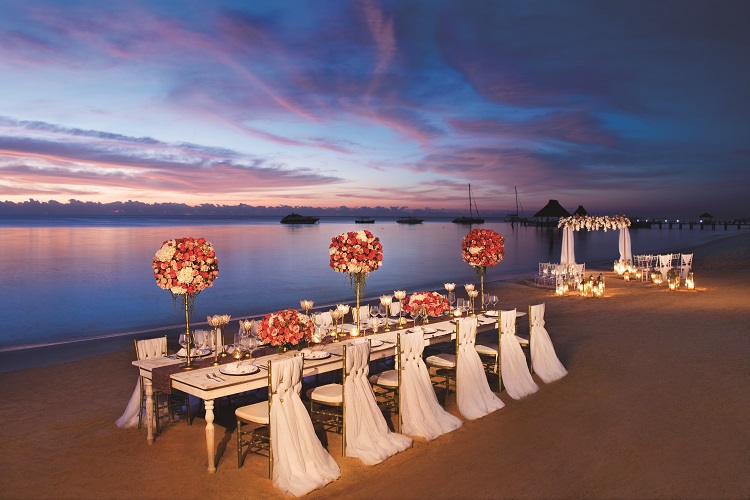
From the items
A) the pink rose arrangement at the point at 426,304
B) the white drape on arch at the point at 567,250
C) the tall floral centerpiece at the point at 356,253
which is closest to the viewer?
the tall floral centerpiece at the point at 356,253

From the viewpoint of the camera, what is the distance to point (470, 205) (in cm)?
12231

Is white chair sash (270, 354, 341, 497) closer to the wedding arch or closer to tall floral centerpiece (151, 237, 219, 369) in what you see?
tall floral centerpiece (151, 237, 219, 369)

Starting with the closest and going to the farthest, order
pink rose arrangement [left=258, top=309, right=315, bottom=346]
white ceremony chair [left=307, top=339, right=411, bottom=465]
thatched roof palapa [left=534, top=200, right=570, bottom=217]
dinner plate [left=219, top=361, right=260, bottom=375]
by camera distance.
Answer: dinner plate [left=219, top=361, right=260, bottom=375] < white ceremony chair [left=307, top=339, right=411, bottom=465] < pink rose arrangement [left=258, top=309, right=315, bottom=346] < thatched roof palapa [left=534, top=200, right=570, bottom=217]

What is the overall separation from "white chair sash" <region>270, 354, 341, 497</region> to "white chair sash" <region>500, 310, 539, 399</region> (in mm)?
3075

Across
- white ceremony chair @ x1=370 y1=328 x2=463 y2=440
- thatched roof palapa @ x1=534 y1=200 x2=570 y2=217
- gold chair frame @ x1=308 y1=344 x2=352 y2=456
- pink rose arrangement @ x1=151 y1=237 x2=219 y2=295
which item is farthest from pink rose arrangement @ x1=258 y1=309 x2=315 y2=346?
thatched roof palapa @ x1=534 y1=200 x2=570 y2=217

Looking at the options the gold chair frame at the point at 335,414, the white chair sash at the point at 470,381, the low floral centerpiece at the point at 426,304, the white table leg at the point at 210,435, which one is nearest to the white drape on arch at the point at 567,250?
the low floral centerpiece at the point at 426,304

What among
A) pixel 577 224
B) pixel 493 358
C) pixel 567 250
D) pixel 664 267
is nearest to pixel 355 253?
pixel 493 358

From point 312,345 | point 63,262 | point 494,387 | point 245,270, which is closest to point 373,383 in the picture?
point 312,345

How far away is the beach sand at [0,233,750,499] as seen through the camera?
182 inches

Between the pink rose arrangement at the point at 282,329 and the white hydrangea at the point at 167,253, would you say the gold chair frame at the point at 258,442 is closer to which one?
the pink rose arrangement at the point at 282,329

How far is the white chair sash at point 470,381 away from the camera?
652 centimetres

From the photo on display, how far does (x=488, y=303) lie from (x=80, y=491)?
6.04m

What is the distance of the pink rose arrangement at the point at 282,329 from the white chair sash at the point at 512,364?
9.49 ft

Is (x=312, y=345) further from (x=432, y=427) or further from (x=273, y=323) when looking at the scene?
(x=432, y=427)
